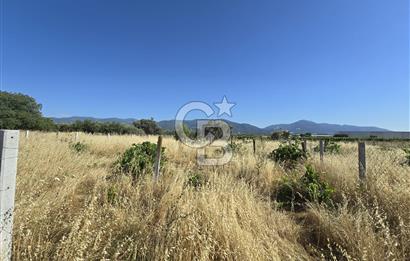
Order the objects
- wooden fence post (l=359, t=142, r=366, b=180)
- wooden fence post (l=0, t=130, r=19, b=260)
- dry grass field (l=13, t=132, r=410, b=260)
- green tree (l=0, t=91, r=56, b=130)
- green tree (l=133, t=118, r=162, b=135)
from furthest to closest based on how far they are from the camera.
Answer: green tree (l=133, t=118, r=162, b=135) → green tree (l=0, t=91, r=56, b=130) → wooden fence post (l=359, t=142, r=366, b=180) → dry grass field (l=13, t=132, r=410, b=260) → wooden fence post (l=0, t=130, r=19, b=260)

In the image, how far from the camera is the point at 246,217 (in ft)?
8.49

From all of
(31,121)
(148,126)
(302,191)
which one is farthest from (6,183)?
(148,126)

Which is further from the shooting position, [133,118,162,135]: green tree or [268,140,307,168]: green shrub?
[133,118,162,135]: green tree

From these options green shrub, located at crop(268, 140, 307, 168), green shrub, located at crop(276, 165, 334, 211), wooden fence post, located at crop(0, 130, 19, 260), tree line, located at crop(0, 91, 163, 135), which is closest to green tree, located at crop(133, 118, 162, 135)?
tree line, located at crop(0, 91, 163, 135)

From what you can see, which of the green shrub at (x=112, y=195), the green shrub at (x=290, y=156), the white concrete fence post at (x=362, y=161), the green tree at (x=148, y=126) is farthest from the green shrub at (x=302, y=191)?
A: the green tree at (x=148, y=126)

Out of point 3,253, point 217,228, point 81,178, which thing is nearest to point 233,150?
point 81,178

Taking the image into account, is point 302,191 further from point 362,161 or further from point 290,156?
point 290,156

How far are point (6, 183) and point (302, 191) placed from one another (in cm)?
409

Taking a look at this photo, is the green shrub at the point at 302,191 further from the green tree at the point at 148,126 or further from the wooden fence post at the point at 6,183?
the green tree at the point at 148,126

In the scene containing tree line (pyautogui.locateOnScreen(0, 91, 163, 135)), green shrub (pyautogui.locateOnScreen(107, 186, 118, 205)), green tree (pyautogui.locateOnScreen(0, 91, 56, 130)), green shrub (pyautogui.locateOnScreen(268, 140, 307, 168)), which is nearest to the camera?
green shrub (pyautogui.locateOnScreen(107, 186, 118, 205))

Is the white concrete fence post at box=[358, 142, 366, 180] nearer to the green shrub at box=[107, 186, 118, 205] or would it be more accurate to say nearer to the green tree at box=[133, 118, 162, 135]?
the green shrub at box=[107, 186, 118, 205]

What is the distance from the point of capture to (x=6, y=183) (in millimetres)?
1614

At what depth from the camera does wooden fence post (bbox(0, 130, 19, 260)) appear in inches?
61.7

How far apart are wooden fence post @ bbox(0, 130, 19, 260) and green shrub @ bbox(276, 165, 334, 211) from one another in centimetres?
339
